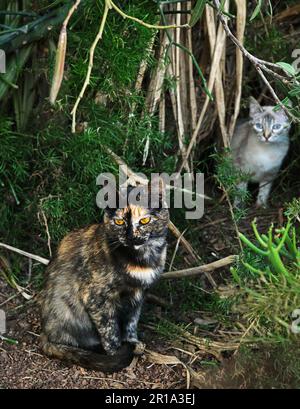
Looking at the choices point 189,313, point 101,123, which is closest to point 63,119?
point 101,123


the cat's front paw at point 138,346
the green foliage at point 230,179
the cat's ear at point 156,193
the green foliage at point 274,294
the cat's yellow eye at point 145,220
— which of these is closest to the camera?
the green foliage at point 274,294

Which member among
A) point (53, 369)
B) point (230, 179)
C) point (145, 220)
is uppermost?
point (145, 220)

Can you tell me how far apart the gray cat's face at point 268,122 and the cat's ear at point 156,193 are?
1.47 metres

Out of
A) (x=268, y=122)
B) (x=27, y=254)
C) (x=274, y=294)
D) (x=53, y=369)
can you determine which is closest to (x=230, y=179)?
(x=268, y=122)

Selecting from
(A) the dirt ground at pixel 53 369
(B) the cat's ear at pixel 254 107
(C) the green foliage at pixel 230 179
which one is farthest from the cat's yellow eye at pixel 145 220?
(B) the cat's ear at pixel 254 107

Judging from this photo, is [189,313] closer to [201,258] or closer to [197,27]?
[201,258]

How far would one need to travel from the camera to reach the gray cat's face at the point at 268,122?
5.10 m

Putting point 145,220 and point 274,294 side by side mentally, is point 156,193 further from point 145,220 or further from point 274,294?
point 274,294

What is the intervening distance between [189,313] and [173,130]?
125 centimetres

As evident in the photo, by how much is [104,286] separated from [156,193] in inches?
22.2

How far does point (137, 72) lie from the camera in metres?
4.40

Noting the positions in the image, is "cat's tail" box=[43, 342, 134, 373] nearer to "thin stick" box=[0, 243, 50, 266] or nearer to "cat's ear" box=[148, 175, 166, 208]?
"thin stick" box=[0, 243, 50, 266]

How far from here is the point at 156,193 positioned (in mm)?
3848

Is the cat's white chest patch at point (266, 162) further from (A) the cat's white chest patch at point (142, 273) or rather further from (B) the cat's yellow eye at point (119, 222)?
(B) the cat's yellow eye at point (119, 222)
